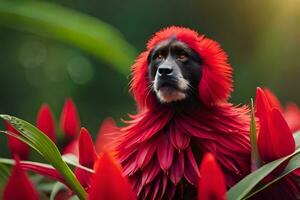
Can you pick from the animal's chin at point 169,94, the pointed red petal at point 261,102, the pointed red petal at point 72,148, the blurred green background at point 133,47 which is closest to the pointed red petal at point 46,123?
the pointed red petal at point 72,148

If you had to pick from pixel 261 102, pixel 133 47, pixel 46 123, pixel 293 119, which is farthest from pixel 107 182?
pixel 133 47

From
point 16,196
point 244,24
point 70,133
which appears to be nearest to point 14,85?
point 244,24

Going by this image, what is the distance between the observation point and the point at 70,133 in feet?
2.33

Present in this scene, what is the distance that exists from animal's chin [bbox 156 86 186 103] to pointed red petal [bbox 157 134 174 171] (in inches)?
1.7

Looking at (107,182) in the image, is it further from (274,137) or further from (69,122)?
(69,122)

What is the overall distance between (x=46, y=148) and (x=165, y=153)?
0.13m

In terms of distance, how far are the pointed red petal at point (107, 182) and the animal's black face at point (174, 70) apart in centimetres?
19

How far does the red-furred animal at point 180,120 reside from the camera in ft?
1.73

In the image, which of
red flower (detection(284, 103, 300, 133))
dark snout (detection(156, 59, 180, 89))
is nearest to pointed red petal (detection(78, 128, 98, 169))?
dark snout (detection(156, 59, 180, 89))

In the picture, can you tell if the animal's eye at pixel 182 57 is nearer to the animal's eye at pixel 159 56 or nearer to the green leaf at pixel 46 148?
the animal's eye at pixel 159 56

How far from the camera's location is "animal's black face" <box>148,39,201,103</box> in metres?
0.59

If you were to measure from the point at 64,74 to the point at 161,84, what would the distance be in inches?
152

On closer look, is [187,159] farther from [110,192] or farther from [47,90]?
[47,90]

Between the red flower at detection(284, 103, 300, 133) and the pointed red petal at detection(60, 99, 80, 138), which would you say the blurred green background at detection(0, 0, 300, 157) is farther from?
the pointed red petal at detection(60, 99, 80, 138)
